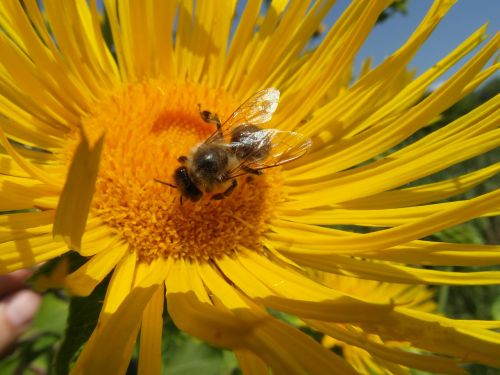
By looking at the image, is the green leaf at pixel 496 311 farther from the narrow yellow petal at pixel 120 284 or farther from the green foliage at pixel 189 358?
the narrow yellow petal at pixel 120 284

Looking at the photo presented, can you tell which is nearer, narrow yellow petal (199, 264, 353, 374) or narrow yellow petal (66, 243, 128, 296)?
narrow yellow petal (199, 264, 353, 374)

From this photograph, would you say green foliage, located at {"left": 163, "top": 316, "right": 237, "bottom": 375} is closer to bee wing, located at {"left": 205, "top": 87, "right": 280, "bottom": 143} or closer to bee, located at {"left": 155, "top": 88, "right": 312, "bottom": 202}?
bee, located at {"left": 155, "top": 88, "right": 312, "bottom": 202}

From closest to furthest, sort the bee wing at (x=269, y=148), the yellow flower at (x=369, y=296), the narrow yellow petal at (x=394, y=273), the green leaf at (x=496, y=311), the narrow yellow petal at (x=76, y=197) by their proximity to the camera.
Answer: the narrow yellow petal at (x=76, y=197), the narrow yellow petal at (x=394, y=273), the bee wing at (x=269, y=148), the yellow flower at (x=369, y=296), the green leaf at (x=496, y=311)

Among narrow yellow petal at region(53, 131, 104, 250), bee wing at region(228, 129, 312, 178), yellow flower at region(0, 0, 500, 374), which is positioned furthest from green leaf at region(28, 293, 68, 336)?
narrow yellow petal at region(53, 131, 104, 250)

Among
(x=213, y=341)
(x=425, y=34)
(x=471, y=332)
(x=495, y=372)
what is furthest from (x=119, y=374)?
(x=495, y=372)

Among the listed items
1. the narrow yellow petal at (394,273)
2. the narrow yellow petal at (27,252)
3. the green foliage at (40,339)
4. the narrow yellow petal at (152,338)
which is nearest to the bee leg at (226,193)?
the narrow yellow petal at (394,273)

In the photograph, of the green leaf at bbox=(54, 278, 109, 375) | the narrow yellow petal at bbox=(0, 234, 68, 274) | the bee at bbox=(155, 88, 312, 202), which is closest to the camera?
the narrow yellow petal at bbox=(0, 234, 68, 274)

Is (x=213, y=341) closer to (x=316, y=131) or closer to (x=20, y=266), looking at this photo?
(x=20, y=266)
